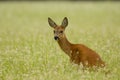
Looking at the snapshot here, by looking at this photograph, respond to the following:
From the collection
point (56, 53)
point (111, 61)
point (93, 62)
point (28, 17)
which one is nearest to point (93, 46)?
point (56, 53)

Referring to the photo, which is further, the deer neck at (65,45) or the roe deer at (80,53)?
the deer neck at (65,45)

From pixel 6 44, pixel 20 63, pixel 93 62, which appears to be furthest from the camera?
pixel 6 44

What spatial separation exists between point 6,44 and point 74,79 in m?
6.17

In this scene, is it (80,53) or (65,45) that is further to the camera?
(65,45)

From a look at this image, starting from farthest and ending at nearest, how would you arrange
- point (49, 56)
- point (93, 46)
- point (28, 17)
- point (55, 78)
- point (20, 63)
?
1. point (28, 17)
2. point (93, 46)
3. point (49, 56)
4. point (20, 63)
5. point (55, 78)

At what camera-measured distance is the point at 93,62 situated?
981cm

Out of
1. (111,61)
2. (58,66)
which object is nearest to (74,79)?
(58,66)

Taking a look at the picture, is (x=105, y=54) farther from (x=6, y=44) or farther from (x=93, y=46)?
(x=6, y=44)

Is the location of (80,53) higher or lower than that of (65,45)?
lower

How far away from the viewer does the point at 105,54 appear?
39.6 feet

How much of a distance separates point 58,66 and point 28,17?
20751 millimetres

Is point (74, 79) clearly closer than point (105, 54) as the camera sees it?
Yes

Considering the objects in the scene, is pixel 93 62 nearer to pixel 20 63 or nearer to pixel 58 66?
pixel 58 66

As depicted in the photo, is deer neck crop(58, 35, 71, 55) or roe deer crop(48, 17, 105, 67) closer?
roe deer crop(48, 17, 105, 67)
